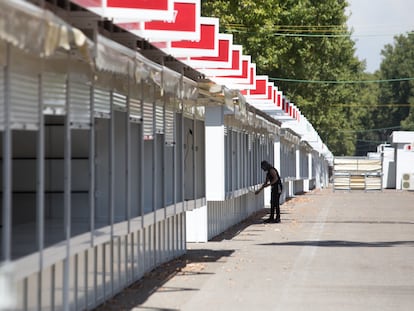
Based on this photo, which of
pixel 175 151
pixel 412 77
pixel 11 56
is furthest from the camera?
pixel 412 77

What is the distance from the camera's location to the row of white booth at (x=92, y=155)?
817 centimetres

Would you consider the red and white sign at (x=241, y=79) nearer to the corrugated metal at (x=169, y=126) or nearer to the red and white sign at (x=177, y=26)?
the corrugated metal at (x=169, y=126)

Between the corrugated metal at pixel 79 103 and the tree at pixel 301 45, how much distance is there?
30.2m

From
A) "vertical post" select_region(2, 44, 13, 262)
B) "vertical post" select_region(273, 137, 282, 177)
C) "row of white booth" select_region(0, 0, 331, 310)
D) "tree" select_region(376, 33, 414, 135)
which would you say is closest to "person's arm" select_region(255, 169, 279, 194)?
"row of white booth" select_region(0, 0, 331, 310)

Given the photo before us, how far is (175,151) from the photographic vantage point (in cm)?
1659

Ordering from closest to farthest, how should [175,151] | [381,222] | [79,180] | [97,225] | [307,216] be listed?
[97,225] → [79,180] → [175,151] → [381,222] → [307,216]

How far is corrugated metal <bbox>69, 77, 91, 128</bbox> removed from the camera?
9.97 m

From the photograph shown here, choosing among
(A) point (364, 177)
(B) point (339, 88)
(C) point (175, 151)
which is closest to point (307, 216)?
(C) point (175, 151)

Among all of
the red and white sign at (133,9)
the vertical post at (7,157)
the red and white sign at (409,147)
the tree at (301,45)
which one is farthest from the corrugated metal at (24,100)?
the red and white sign at (409,147)

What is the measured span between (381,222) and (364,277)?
14820 mm

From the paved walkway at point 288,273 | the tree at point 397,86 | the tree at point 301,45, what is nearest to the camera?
the paved walkway at point 288,273

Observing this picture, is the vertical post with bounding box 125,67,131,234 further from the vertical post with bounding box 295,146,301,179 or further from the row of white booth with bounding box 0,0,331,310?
the vertical post with bounding box 295,146,301,179

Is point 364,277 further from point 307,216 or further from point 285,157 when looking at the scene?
point 285,157

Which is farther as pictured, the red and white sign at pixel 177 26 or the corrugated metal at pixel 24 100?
the red and white sign at pixel 177 26
